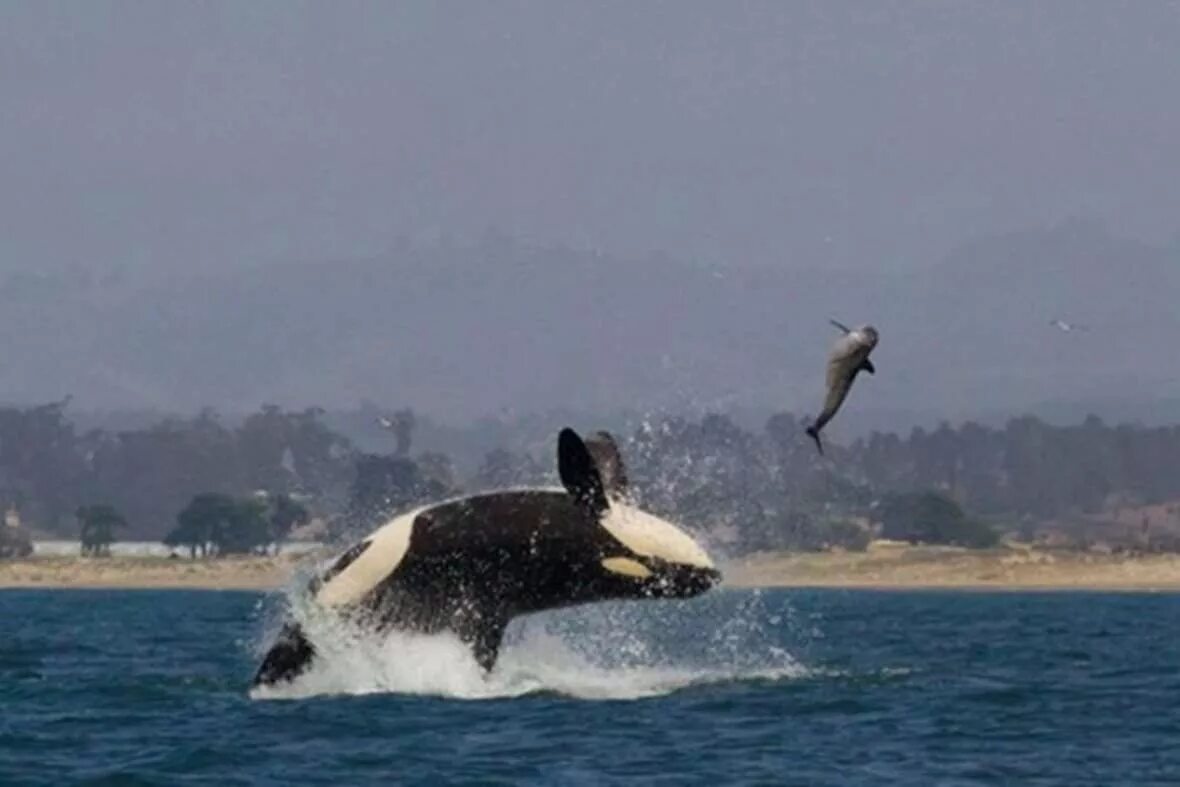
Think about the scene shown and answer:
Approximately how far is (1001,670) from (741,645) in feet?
57.5

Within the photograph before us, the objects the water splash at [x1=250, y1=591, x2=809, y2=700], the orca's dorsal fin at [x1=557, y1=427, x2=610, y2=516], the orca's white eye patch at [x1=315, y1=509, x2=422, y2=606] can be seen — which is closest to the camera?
the orca's dorsal fin at [x1=557, y1=427, x2=610, y2=516]

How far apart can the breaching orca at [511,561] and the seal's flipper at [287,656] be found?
0.04 meters

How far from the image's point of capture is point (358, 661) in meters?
38.7

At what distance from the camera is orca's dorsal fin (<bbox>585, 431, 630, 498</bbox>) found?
3575 cm

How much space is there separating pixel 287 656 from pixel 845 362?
8415mm

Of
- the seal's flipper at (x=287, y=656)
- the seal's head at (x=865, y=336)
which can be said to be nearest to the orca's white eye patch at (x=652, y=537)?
the seal's flipper at (x=287, y=656)

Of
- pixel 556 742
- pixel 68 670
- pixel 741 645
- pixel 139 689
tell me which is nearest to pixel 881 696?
pixel 556 742

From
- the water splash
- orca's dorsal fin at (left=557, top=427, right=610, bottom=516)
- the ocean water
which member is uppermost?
orca's dorsal fin at (left=557, top=427, right=610, bottom=516)

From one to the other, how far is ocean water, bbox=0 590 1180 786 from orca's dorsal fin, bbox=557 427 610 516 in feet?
8.89

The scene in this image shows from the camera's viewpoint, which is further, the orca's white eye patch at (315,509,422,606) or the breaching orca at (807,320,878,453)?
the breaching orca at (807,320,878,453)

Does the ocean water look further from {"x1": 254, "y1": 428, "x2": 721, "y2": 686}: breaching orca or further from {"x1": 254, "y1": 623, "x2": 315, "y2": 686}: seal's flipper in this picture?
{"x1": 254, "y1": 428, "x2": 721, "y2": 686}: breaching orca

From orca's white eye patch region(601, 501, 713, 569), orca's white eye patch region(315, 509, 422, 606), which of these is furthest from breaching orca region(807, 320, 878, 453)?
orca's white eye patch region(315, 509, 422, 606)

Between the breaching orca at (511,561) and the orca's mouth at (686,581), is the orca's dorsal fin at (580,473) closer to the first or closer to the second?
the breaching orca at (511,561)

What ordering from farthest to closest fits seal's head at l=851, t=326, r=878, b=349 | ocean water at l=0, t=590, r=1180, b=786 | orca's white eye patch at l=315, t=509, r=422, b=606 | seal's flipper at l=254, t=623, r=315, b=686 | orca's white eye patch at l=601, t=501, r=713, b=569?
1. seal's head at l=851, t=326, r=878, b=349
2. seal's flipper at l=254, t=623, r=315, b=686
3. orca's white eye patch at l=315, t=509, r=422, b=606
4. orca's white eye patch at l=601, t=501, r=713, b=569
5. ocean water at l=0, t=590, r=1180, b=786
